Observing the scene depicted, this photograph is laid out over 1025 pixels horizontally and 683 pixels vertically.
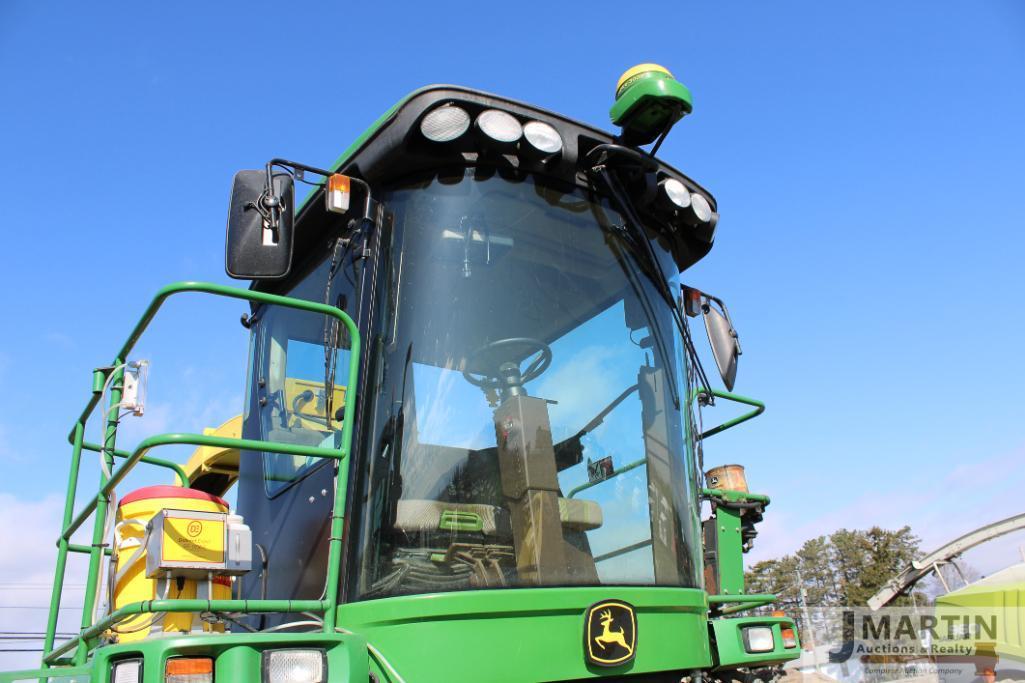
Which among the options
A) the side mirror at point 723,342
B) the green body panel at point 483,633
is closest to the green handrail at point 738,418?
the side mirror at point 723,342

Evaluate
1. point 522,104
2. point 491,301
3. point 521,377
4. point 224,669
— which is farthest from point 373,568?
point 522,104

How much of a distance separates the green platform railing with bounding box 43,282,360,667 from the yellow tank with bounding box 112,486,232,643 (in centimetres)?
9

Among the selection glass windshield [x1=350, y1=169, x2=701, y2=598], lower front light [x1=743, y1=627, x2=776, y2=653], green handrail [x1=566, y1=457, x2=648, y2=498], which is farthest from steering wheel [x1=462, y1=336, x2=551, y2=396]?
lower front light [x1=743, y1=627, x2=776, y2=653]

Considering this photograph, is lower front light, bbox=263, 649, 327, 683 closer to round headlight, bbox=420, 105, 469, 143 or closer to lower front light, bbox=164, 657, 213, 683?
lower front light, bbox=164, 657, 213, 683

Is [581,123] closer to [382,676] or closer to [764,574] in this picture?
[382,676]

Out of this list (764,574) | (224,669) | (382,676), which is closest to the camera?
(224,669)

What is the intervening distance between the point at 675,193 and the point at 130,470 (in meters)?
2.48

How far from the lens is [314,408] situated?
11.4 ft

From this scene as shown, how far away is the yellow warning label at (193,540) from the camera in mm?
2682

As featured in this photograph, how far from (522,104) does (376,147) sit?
1.98ft

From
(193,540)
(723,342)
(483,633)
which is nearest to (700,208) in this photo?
(723,342)

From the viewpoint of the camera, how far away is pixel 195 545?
273cm

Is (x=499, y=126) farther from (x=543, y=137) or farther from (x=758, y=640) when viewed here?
(x=758, y=640)

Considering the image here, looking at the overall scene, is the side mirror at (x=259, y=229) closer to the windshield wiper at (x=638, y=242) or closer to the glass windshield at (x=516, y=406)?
the glass windshield at (x=516, y=406)
